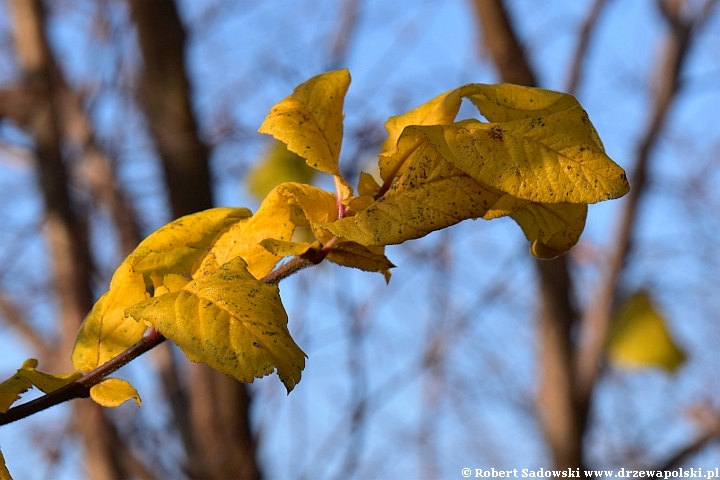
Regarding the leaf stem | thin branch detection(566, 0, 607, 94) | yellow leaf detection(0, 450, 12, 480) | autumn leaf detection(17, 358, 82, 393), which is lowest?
yellow leaf detection(0, 450, 12, 480)

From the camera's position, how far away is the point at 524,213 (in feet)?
1.23

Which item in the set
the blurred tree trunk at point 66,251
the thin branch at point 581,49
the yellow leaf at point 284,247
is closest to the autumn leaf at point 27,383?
the yellow leaf at point 284,247

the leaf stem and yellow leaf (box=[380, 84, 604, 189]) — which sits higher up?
yellow leaf (box=[380, 84, 604, 189])

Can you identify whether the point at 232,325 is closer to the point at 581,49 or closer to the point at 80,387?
the point at 80,387

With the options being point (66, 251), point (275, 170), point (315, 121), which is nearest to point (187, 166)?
point (66, 251)

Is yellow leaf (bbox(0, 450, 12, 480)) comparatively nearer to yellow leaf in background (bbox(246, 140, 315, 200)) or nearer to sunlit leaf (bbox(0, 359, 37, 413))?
sunlit leaf (bbox(0, 359, 37, 413))

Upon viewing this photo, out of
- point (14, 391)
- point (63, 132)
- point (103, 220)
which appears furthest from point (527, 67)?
point (14, 391)

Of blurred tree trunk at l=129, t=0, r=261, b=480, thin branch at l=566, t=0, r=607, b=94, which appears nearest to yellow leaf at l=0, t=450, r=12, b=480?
blurred tree trunk at l=129, t=0, r=261, b=480

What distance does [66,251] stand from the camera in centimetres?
162

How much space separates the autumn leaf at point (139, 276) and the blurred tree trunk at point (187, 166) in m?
0.90

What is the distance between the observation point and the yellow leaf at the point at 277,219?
34cm

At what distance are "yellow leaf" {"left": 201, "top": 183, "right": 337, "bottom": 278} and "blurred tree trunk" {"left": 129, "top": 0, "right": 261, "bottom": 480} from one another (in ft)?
3.04

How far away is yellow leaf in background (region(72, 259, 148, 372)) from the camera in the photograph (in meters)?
0.37

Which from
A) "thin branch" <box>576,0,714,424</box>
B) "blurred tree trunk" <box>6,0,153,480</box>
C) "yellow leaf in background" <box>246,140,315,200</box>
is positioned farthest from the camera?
"yellow leaf in background" <box>246,140,315,200</box>
